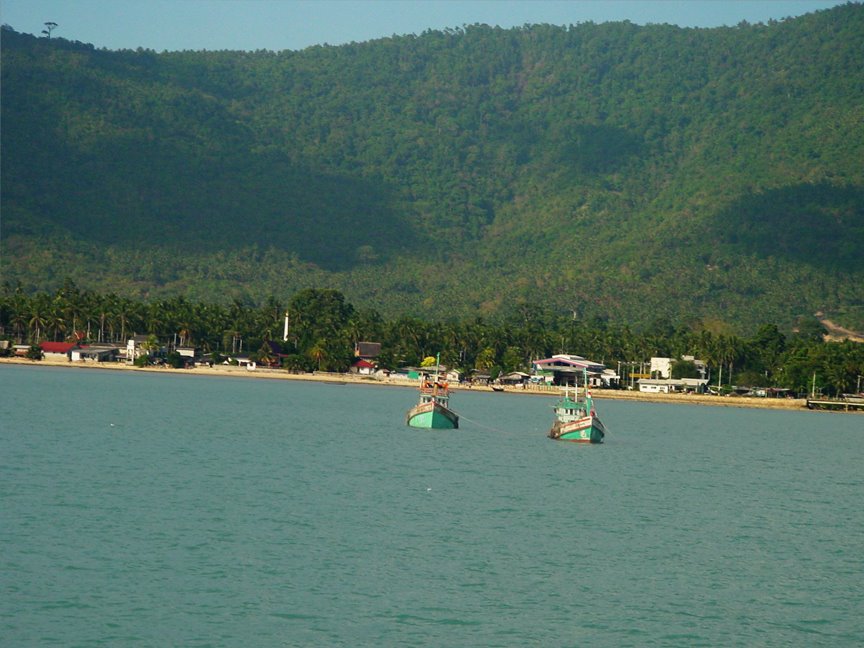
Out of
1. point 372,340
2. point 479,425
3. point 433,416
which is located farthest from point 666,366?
point 433,416

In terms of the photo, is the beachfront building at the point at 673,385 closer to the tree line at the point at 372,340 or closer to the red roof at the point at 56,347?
the tree line at the point at 372,340

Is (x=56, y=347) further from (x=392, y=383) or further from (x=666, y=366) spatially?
(x=666, y=366)

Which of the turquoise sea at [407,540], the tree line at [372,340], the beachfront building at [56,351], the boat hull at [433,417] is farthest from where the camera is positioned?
the tree line at [372,340]

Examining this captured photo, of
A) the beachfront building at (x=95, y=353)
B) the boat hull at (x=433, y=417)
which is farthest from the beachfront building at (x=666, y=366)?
the boat hull at (x=433, y=417)

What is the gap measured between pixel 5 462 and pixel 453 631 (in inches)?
1167

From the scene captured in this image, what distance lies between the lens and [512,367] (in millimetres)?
178875

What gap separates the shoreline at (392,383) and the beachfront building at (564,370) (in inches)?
153

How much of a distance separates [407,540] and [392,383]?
422 feet

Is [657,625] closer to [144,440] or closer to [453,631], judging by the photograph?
[453,631]

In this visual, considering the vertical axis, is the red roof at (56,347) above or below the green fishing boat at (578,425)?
above

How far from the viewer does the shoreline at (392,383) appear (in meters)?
160

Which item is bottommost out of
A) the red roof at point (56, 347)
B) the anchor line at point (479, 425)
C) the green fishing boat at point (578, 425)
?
the anchor line at point (479, 425)

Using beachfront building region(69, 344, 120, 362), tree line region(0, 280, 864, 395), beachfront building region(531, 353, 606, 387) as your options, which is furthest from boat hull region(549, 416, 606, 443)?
beachfront building region(69, 344, 120, 362)

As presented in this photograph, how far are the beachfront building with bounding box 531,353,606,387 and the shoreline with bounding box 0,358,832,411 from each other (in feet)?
12.8
